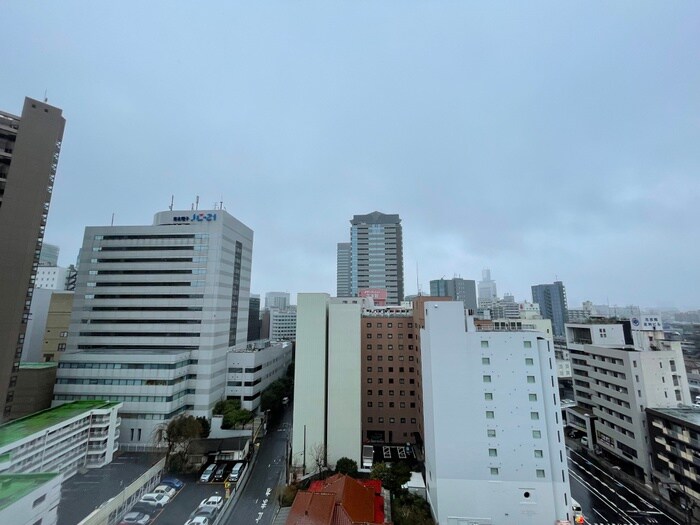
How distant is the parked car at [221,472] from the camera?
1173 cm

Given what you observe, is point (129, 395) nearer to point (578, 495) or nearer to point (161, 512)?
point (161, 512)

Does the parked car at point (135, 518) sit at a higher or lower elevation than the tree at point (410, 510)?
higher

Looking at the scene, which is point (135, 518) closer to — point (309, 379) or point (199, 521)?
point (199, 521)

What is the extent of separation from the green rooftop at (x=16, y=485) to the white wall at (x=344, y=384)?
1048cm

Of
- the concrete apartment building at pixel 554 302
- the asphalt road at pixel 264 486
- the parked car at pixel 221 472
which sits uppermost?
the concrete apartment building at pixel 554 302

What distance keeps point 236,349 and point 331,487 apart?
39.1ft

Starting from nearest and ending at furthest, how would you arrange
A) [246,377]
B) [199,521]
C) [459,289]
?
[199,521] → [246,377] → [459,289]

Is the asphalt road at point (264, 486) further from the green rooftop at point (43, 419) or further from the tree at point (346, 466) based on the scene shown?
the green rooftop at point (43, 419)

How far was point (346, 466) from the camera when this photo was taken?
12.1m

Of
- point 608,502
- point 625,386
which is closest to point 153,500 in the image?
point 608,502

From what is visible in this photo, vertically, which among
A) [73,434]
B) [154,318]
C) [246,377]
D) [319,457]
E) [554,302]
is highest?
[554,302]

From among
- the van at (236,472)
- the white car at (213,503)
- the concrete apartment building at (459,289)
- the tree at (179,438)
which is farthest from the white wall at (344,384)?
the concrete apartment building at (459,289)

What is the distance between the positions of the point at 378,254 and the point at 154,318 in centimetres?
2908

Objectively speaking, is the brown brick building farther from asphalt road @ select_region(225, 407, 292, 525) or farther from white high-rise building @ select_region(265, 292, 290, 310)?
white high-rise building @ select_region(265, 292, 290, 310)
